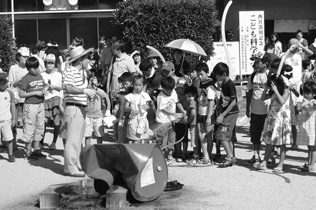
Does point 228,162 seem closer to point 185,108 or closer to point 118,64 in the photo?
point 185,108

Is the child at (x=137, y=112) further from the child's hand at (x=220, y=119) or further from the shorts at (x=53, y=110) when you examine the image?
the shorts at (x=53, y=110)

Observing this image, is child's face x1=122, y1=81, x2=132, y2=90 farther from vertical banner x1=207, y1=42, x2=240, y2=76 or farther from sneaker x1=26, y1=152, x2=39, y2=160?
vertical banner x1=207, y1=42, x2=240, y2=76

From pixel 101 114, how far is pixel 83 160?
2.63 meters

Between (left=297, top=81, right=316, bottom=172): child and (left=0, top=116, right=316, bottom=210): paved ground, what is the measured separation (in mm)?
268

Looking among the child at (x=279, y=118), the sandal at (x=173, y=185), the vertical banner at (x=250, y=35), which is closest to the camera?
the sandal at (x=173, y=185)

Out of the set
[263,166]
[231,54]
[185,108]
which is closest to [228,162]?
[263,166]

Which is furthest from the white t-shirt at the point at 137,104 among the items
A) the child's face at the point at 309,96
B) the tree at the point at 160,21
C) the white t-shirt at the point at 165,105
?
the tree at the point at 160,21

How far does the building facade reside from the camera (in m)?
22.1

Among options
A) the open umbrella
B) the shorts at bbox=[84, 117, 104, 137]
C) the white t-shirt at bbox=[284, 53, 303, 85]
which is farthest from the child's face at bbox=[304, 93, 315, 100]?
the shorts at bbox=[84, 117, 104, 137]

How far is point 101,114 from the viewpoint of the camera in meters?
10.6

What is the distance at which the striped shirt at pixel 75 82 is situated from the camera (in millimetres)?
9242

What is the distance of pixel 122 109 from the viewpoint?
9766 mm

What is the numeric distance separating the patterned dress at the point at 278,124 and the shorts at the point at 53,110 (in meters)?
4.08

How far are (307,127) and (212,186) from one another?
1.85 meters
